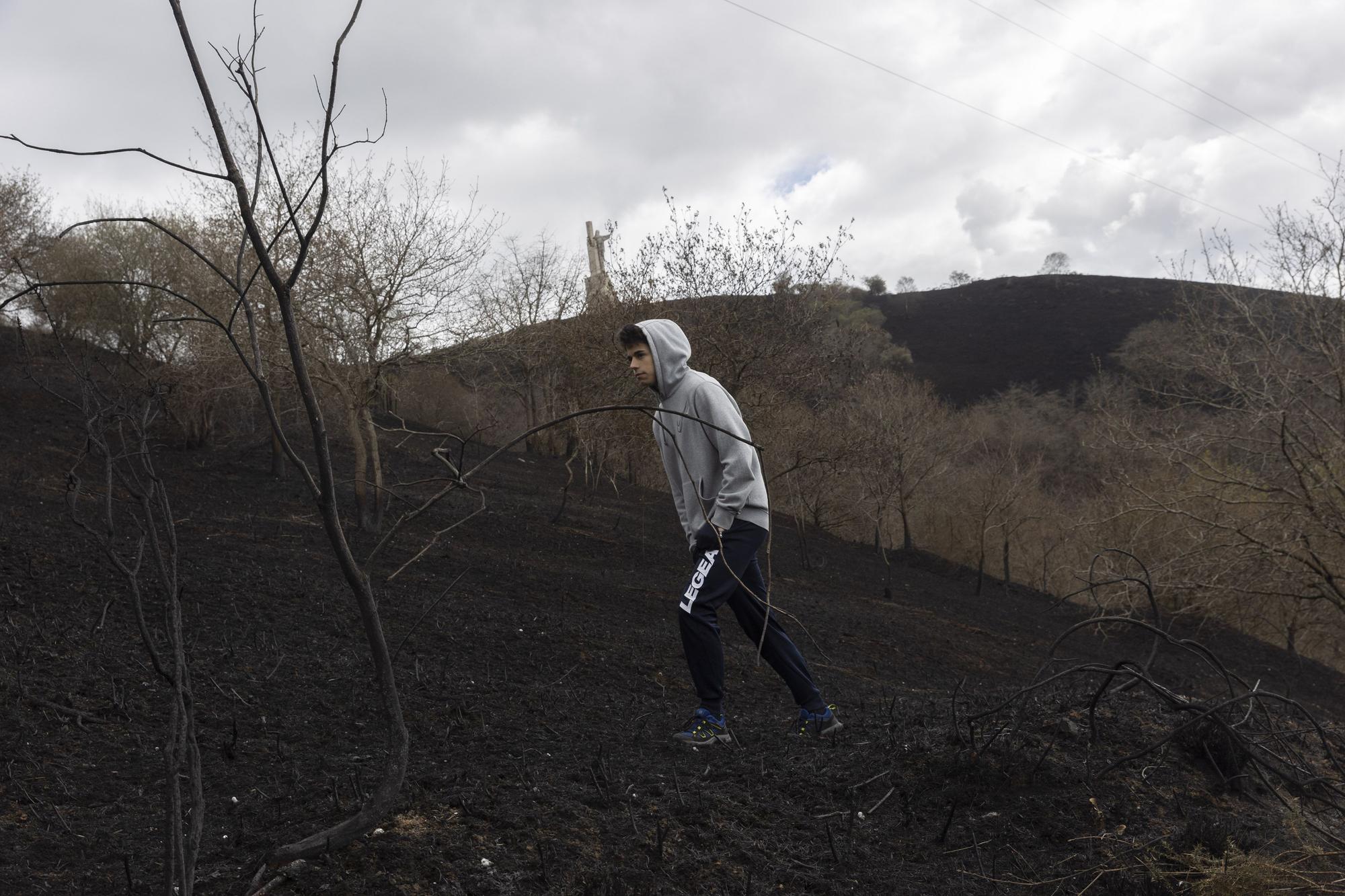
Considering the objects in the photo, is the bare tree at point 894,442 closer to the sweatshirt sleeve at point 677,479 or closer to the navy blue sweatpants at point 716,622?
the sweatshirt sleeve at point 677,479

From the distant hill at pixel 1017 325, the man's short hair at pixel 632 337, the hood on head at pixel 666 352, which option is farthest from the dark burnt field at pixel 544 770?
the distant hill at pixel 1017 325

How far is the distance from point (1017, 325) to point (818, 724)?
7282 cm

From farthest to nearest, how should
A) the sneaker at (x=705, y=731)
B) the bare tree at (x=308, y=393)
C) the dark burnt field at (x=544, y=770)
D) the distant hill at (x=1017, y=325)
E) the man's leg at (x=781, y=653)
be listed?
1. the distant hill at (x=1017, y=325)
2. the man's leg at (x=781, y=653)
3. the sneaker at (x=705, y=731)
4. the dark burnt field at (x=544, y=770)
5. the bare tree at (x=308, y=393)

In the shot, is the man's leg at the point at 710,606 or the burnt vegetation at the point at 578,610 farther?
the man's leg at the point at 710,606

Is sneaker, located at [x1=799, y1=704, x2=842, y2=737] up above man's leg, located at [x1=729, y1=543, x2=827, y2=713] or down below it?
below

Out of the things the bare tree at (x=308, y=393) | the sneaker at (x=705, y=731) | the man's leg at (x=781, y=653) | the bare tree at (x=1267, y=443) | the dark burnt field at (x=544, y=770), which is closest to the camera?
the bare tree at (x=308, y=393)

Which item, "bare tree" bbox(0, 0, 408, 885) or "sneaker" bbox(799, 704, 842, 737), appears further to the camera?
"sneaker" bbox(799, 704, 842, 737)

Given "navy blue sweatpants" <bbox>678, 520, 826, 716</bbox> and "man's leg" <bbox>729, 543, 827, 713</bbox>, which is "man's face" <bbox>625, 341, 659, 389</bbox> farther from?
"man's leg" <bbox>729, 543, 827, 713</bbox>

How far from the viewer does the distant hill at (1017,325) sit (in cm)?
5991

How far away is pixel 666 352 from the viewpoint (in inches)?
138

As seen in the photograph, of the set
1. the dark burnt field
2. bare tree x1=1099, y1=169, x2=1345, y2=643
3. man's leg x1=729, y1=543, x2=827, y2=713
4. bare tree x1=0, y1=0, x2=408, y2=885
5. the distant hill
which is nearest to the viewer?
bare tree x1=0, y1=0, x2=408, y2=885

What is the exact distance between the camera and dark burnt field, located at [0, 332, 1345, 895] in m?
2.20

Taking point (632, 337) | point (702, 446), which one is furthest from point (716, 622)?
point (632, 337)

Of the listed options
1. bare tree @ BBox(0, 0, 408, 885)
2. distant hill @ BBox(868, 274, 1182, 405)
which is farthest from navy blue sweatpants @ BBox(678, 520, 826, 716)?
distant hill @ BBox(868, 274, 1182, 405)
